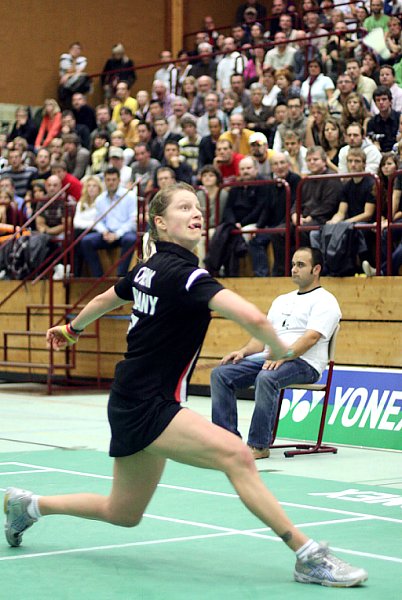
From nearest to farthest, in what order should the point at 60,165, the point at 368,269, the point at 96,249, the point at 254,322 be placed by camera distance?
the point at 254,322 < the point at 368,269 < the point at 96,249 < the point at 60,165

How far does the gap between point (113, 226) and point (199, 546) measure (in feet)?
34.3

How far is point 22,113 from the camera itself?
891 inches

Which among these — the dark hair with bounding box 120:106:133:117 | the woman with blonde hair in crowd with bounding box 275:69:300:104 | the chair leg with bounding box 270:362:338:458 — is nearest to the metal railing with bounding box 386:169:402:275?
the chair leg with bounding box 270:362:338:458

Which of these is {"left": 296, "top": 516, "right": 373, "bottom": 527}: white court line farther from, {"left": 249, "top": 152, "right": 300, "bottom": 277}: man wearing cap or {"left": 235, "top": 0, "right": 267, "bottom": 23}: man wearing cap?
{"left": 235, "top": 0, "right": 267, "bottom": 23}: man wearing cap

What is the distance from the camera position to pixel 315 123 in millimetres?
15805

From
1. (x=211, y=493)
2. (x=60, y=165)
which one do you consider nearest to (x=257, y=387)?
(x=211, y=493)

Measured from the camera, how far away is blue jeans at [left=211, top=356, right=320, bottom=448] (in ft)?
30.1

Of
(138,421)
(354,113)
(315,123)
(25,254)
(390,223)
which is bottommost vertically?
(25,254)

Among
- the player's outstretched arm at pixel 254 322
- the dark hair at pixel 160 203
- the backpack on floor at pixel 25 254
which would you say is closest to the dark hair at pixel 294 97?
the backpack on floor at pixel 25 254

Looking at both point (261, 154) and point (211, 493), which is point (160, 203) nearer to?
point (211, 493)

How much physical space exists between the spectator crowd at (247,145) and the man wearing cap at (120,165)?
0.04 meters

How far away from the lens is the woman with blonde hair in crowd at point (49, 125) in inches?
865

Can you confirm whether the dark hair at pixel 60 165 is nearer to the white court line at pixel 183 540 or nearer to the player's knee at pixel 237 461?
the white court line at pixel 183 540

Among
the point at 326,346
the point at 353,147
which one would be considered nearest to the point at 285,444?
the point at 326,346
